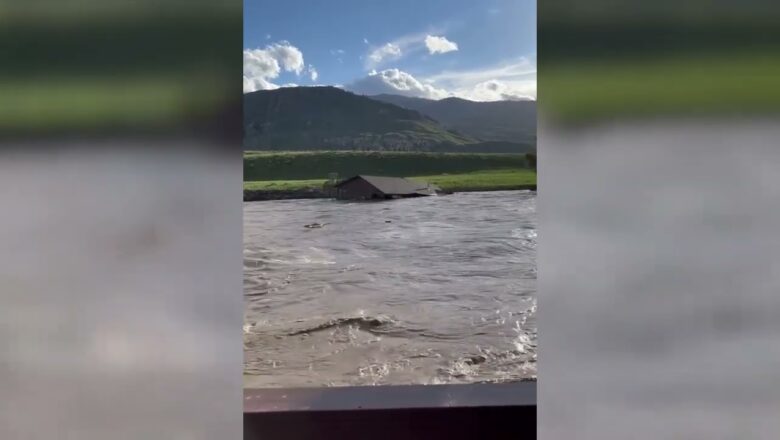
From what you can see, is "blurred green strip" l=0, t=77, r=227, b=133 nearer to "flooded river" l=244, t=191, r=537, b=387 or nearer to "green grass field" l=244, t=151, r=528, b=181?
"flooded river" l=244, t=191, r=537, b=387

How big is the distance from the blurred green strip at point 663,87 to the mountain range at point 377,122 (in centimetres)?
253

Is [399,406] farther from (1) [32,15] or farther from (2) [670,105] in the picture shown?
(1) [32,15]

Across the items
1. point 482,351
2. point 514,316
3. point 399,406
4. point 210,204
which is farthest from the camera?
point 514,316

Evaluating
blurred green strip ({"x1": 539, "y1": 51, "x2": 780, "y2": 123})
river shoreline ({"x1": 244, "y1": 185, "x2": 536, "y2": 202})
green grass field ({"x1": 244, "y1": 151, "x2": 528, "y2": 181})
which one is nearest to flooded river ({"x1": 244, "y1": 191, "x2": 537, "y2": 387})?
river shoreline ({"x1": 244, "y1": 185, "x2": 536, "y2": 202})

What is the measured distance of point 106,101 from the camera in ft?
2.66

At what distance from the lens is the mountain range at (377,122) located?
11.3 feet

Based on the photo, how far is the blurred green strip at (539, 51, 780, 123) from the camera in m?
0.80

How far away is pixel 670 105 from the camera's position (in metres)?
0.82

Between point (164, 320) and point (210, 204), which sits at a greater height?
point (210, 204)

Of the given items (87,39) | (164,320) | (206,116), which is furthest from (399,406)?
(87,39)

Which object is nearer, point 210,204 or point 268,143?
point 210,204

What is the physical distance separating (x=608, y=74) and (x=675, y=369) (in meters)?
0.41

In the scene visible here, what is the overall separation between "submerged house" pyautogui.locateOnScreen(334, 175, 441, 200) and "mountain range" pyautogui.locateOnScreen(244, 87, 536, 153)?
20 cm

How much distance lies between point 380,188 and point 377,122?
414 millimetres
